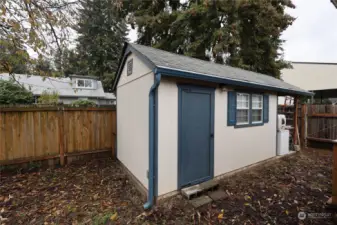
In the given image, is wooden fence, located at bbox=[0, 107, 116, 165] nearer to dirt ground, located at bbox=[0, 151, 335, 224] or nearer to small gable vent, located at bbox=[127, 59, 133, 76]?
dirt ground, located at bbox=[0, 151, 335, 224]

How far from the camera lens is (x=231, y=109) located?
4371 mm

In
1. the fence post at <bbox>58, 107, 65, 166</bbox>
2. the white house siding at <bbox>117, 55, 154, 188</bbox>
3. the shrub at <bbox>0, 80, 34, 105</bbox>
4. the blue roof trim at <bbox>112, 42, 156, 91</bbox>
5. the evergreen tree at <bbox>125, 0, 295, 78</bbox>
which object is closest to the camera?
the blue roof trim at <bbox>112, 42, 156, 91</bbox>

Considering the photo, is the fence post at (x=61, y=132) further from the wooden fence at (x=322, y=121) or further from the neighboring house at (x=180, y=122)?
the wooden fence at (x=322, y=121)

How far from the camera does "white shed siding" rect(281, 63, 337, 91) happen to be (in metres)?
13.7

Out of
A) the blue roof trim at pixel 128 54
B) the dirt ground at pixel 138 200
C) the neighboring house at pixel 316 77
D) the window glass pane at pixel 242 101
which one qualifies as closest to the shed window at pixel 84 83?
the blue roof trim at pixel 128 54

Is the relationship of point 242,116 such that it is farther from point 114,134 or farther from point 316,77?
point 316,77

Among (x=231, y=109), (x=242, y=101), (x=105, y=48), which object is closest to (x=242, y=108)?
(x=242, y=101)

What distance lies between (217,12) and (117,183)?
11.5 metres

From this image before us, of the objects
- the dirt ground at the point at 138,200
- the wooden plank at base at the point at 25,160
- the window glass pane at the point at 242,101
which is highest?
the window glass pane at the point at 242,101

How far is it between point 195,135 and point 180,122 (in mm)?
525

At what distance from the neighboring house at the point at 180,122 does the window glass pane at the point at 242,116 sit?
0.03 m

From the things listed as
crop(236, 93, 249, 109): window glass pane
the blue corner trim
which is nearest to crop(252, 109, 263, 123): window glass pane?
crop(236, 93, 249, 109): window glass pane

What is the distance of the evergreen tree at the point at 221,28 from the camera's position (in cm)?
1034

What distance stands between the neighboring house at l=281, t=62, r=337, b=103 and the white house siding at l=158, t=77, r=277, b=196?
12.5m
